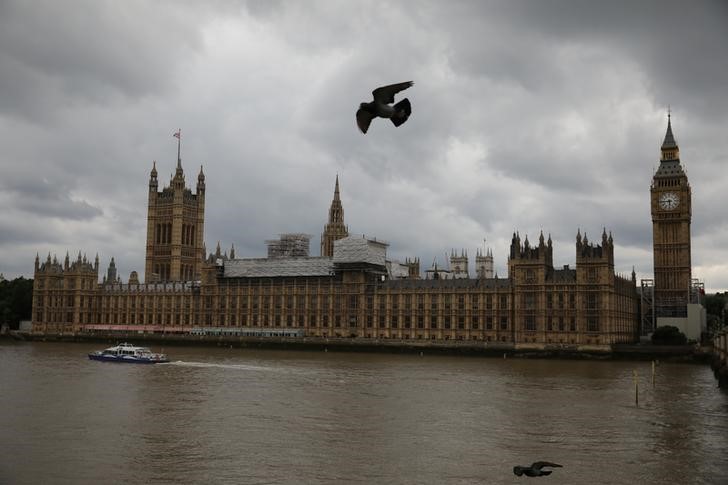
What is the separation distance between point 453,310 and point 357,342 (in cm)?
1581

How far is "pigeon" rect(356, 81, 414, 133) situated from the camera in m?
13.8

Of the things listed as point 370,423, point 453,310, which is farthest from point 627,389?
point 453,310

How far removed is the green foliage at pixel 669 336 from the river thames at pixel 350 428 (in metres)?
35.5

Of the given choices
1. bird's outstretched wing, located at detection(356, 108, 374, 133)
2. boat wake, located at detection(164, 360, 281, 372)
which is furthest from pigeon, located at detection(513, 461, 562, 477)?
boat wake, located at detection(164, 360, 281, 372)

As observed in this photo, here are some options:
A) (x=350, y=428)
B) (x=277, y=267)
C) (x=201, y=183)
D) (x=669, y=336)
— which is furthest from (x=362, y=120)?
(x=201, y=183)

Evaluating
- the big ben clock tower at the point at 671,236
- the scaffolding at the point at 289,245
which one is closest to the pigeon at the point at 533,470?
the big ben clock tower at the point at 671,236

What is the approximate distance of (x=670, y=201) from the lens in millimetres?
128625

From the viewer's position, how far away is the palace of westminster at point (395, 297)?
111 meters

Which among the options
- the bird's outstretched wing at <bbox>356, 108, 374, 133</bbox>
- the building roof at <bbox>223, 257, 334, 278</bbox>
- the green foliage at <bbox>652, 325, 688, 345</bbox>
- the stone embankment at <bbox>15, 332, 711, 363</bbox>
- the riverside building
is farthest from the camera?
the building roof at <bbox>223, 257, 334, 278</bbox>

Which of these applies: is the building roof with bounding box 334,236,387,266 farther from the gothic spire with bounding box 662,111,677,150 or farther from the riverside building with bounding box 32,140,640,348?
the gothic spire with bounding box 662,111,677,150

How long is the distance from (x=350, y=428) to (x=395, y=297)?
287ft

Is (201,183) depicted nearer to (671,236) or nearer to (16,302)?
(16,302)

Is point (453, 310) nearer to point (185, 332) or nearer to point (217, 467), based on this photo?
point (185, 332)

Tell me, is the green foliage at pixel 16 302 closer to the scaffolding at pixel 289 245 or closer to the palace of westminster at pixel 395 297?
the palace of westminster at pixel 395 297
